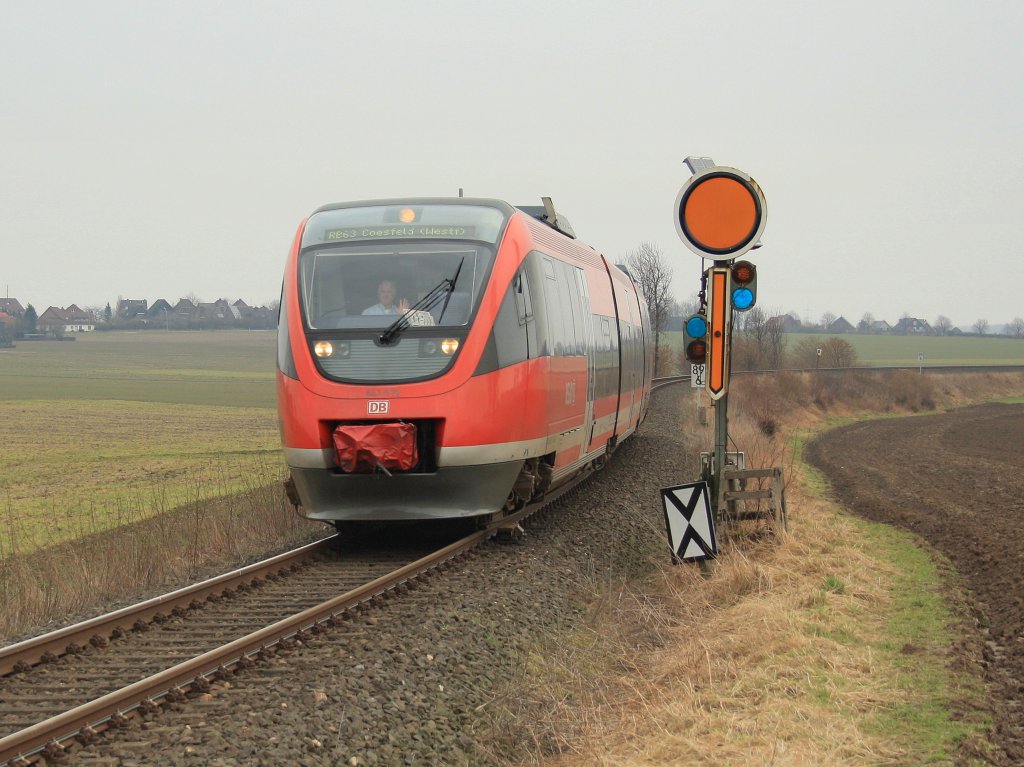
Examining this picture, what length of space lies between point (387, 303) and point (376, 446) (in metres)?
1.46

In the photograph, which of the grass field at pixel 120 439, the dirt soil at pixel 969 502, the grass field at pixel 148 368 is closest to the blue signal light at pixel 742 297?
the dirt soil at pixel 969 502

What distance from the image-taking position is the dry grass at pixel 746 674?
5688 millimetres

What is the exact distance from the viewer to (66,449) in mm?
34094

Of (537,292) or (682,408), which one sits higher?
(537,292)

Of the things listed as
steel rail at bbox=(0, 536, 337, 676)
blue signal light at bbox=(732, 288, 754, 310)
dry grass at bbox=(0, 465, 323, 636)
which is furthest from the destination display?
dry grass at bbox=(0, 465, 323, 636)

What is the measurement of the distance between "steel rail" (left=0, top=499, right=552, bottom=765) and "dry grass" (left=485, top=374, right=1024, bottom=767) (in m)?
1.50

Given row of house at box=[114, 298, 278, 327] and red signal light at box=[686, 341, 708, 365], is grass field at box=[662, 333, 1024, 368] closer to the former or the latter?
row of house at box=[114, 298, 278, 327]

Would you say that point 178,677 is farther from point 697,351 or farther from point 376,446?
point 697,351

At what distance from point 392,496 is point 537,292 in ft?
8.81

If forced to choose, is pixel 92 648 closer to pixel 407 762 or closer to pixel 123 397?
pixel 407 762

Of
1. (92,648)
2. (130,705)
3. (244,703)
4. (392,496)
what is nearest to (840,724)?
(244,703)

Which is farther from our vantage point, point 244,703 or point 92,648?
point 92,648

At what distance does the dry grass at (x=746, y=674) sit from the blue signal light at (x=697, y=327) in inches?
76.6

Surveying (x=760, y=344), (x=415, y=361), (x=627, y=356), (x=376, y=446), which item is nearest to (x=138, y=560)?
(x=376, y=446)
